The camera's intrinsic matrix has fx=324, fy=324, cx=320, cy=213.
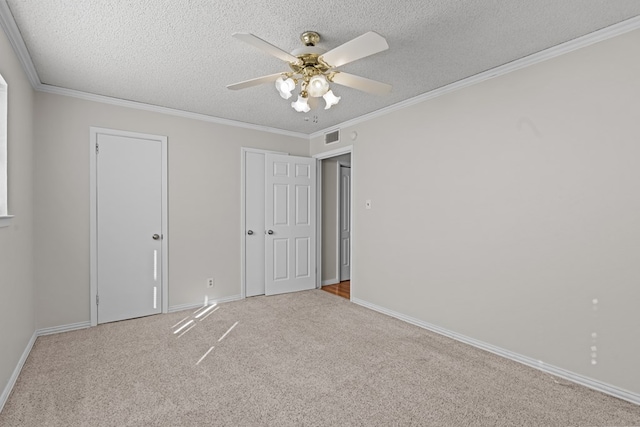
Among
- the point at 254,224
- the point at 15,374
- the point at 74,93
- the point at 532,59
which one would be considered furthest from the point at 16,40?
the point at 532,59

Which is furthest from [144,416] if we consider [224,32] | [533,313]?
[533,313]

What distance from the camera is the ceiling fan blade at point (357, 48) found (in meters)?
1.75

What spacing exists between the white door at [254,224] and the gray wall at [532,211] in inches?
71.4

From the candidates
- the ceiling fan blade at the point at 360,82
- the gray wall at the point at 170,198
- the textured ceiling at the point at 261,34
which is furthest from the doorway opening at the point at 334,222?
the ceiling fan blade at the point at 360,82

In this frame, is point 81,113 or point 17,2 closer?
point 17,2

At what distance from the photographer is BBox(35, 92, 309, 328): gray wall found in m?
3.12

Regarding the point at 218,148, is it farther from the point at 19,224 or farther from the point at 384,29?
the point at 384,29

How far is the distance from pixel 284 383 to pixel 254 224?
2520 mm

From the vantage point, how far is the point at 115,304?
11.4 feet

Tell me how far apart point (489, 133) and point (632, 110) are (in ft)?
2.97

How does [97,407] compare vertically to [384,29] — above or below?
below

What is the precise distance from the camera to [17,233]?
7.89 feet

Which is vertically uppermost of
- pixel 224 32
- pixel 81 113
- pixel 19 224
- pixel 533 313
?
pixel 224 32

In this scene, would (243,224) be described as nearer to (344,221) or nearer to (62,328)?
(344,221)
